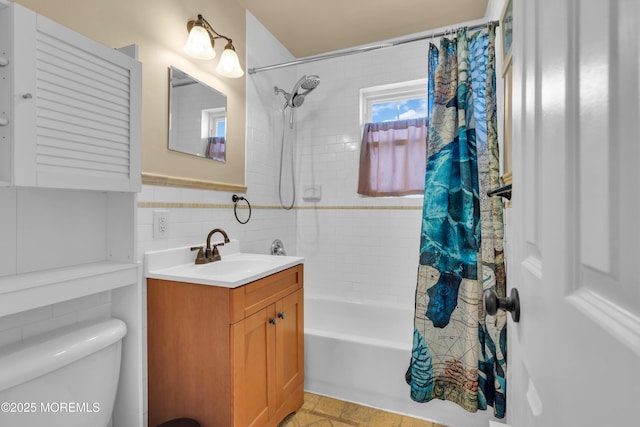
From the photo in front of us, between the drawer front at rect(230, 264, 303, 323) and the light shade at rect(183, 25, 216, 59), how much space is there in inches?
49.7

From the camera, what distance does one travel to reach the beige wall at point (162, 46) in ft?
4.31

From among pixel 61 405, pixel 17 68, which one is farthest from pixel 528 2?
pixel 61 405

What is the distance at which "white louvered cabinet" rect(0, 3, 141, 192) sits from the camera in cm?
89

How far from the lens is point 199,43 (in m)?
1.70

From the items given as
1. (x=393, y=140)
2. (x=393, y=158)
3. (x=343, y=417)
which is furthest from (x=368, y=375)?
(x=393, y=140)

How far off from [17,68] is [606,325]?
4.49 feet

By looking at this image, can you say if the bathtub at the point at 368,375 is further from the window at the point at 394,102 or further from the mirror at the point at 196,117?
the window at the point at 394,102

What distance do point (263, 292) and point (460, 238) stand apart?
105 centimetres

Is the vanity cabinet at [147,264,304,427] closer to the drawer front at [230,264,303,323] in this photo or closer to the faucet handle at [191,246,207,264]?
the drawer front at [230,264,303,323]

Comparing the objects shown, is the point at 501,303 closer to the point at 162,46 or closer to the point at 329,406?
the point at 329,406

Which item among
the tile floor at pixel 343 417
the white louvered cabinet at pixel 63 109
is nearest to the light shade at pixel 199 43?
the white louvered cabinet at pixel 63 109

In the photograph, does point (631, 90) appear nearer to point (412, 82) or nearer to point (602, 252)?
point (602, 252)

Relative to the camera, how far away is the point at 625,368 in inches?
10.4

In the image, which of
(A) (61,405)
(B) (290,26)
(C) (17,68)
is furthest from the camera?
(B) (290,26)
